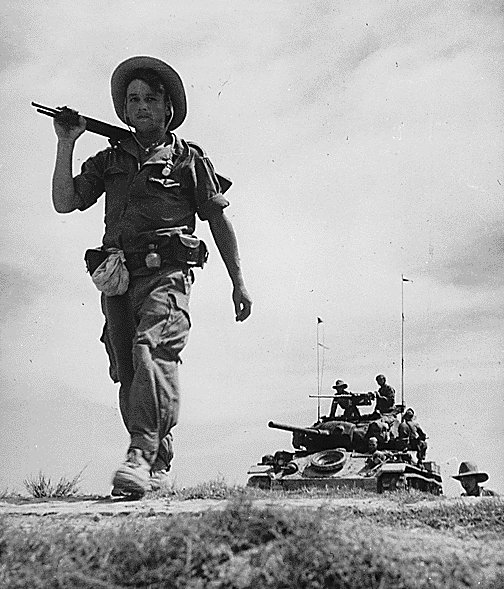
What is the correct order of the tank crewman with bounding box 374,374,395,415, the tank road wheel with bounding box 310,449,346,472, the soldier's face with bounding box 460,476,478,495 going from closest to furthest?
the soldier's face with bounding box 460,476,478,495
the tank road wheel with bounding box 310,449,346,472
the tank crewman with bounding box 374,374,395,415

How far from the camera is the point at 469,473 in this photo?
10688mm

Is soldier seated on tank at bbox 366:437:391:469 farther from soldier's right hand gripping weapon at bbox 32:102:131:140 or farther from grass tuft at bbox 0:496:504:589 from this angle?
grass tuft at bbox 0:496:504:589

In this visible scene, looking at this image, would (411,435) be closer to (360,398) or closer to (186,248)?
(360,398)

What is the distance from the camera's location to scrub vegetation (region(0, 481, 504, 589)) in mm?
3299

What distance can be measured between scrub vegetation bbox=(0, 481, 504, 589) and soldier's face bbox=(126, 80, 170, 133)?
301 cm

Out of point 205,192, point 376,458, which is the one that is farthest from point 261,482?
point 205,192

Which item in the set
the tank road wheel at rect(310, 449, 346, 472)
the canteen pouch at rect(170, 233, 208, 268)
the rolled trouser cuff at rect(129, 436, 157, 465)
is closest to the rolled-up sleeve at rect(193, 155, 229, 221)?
the canteen pouch at rect(170, 233, 208, 268)

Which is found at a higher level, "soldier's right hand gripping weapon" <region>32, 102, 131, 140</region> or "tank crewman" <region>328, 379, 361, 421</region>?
"tank crewman" <region>328, 379, 361, 421</region>

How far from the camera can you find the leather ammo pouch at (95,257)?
239 inches

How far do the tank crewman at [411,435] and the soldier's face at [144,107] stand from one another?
9391 mm

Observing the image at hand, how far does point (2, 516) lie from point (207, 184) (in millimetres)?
2644

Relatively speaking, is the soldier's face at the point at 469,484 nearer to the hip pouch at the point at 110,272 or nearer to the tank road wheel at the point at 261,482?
the tank road wheel at the point at 261,482

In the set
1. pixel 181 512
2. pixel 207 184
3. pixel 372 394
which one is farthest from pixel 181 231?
pixel 372 394

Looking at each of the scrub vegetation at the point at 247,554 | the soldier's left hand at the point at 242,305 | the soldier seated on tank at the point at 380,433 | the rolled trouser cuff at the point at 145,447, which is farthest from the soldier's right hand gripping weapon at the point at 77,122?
the soldier seated on tank at the point at 380,433
